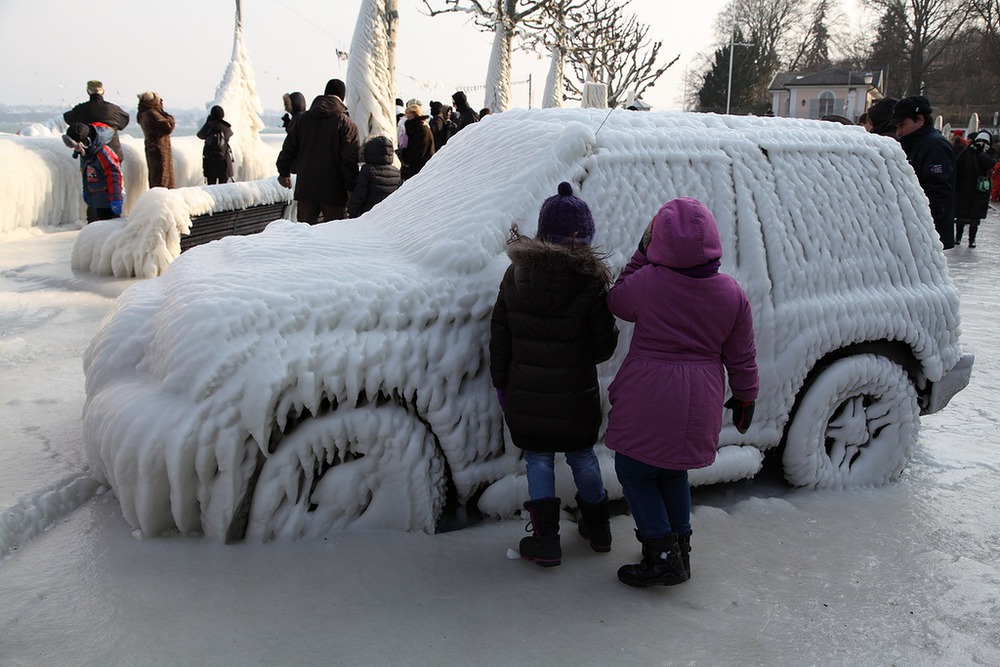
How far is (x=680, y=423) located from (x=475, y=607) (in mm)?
847

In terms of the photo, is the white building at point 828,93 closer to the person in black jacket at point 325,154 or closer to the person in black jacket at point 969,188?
the person in black jacket at point 969,188

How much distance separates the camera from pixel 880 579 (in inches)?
104

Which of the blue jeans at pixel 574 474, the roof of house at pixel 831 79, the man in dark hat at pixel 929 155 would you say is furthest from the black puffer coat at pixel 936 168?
the roof of house at pixel 831 79

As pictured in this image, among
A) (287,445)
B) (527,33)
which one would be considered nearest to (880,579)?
(287,445)

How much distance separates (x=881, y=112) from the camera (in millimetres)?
5699

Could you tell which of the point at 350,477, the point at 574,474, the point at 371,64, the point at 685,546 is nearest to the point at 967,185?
the point at 371,64

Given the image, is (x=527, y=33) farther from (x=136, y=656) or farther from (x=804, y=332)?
(x=136, y=656)

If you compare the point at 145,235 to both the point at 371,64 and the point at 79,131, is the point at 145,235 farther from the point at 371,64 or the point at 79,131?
the point at 371,64

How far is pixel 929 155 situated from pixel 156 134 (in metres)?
7.94

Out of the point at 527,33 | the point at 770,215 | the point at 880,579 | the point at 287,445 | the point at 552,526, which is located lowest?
the point at 880,579

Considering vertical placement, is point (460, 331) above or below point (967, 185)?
below

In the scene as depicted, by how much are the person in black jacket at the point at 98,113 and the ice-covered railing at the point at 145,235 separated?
1.57m

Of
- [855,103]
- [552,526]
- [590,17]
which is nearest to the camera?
[552,526]

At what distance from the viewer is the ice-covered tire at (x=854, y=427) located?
3264mm
